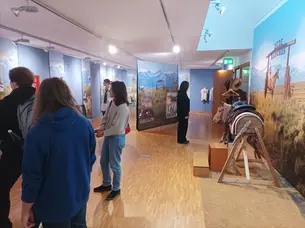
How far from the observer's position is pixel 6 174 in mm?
1940

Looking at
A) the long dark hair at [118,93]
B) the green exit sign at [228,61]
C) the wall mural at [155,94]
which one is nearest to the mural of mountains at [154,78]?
the wall mural at [155,94]

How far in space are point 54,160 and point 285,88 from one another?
395 cm

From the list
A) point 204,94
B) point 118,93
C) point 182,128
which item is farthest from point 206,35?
point 204,94

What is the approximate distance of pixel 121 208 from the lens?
9.11 feet

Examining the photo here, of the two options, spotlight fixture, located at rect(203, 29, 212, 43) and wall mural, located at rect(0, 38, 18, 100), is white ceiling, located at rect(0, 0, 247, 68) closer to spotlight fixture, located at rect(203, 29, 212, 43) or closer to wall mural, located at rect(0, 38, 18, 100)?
wall mural, located at rect(0, 38, 18, 100)

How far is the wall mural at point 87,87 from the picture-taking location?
8.69 m

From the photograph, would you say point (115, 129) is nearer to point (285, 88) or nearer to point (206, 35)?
point (285, 88)

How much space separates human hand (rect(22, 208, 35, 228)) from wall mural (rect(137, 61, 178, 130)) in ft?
19.0

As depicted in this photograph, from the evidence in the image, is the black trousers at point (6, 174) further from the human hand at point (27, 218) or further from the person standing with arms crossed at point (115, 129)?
the person standing with arms crossed at point (115, 129)

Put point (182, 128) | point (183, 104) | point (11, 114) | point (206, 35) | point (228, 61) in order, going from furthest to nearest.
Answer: point (228, 61), point (206, 35), point (182, 128), point (183, 104), point (11, 114)

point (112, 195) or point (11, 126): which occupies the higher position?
point (11, 126)

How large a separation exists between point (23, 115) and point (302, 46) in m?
3.79

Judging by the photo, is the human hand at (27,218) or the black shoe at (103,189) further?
the black shoe at (103,189)

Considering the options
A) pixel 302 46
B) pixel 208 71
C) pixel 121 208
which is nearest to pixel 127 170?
pixel 121 208
